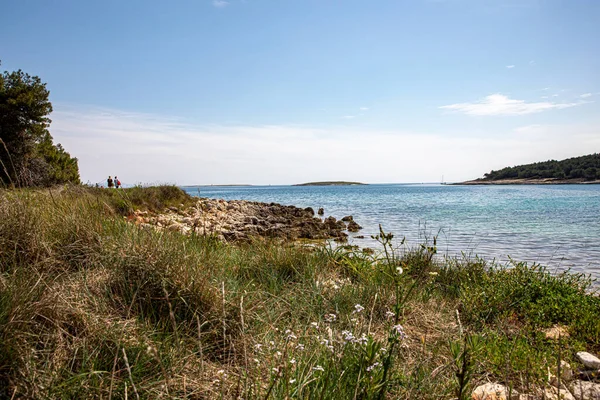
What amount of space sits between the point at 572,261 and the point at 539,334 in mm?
7623

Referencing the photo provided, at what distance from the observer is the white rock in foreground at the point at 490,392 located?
270cm

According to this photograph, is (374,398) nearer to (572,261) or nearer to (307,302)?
(307,302)

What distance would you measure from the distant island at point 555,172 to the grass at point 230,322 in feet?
334

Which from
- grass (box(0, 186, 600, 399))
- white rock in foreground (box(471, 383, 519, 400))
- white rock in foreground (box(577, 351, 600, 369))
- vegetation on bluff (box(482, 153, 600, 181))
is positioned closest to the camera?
grass (box(0, 186, 600, 399))

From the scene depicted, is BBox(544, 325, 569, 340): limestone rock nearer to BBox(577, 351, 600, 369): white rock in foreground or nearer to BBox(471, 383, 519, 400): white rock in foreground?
BBox(577, 351, 600, 369): white rock in foreground

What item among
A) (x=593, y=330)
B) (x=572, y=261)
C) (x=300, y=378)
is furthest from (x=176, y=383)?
(x=572, y=261)

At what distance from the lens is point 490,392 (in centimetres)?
278

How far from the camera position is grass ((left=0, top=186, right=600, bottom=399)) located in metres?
2.09

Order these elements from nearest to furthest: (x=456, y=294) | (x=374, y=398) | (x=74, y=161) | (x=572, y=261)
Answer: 1. (x=374, y=398)
2. (x=456, y=294)
3. (x=572, y=261)
4. (x=74, y=161)

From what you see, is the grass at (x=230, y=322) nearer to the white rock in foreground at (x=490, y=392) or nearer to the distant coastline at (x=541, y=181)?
the white rock in foreground at (x=490, y=392)

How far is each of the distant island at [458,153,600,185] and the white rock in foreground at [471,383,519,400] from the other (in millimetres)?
103120

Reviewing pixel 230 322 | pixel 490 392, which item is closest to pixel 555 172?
pixel 490 392

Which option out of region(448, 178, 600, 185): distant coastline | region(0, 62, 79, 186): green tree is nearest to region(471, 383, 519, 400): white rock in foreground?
region(0, 62, 79, 186): green tree

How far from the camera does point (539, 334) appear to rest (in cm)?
407
